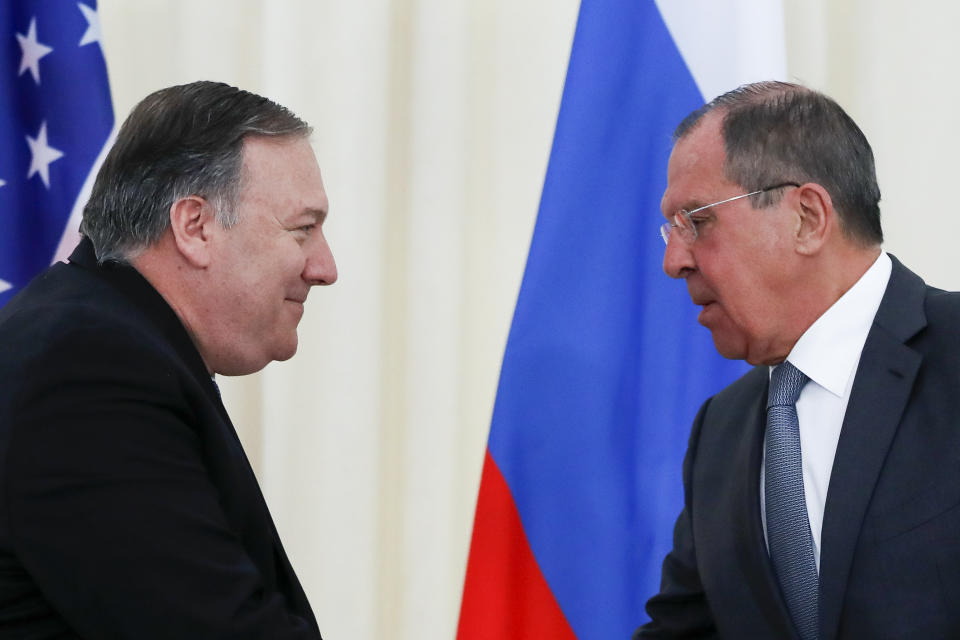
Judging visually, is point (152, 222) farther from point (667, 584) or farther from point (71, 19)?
point (71, 19)

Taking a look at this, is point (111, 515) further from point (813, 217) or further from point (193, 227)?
point (813, 217)

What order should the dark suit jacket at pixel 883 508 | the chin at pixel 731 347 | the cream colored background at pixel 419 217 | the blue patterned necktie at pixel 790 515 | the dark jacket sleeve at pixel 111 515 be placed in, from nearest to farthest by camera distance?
the dark jacket sleeve at pixel 111 515 → the dark suit jacket at pixel 883 508 → the blue patterned necktie at pixel 790 515 → the chin at pixel 731 347 → the cream colored background at pixel 419 217

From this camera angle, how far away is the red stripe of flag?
253 cm

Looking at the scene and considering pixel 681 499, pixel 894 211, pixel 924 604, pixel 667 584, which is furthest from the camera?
pixel 894 211

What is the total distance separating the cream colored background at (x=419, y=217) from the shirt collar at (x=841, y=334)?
2.82 ft

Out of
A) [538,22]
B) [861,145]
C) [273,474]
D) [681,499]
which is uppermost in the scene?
[538,22]

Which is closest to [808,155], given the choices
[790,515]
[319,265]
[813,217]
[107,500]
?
[813,217]

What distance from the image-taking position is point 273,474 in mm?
2666

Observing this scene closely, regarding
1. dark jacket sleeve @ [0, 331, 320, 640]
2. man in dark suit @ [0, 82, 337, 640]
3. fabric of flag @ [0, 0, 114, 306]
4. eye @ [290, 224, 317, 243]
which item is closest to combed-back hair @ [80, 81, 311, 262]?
man in dark suit @ [0, 82, 337, 640]

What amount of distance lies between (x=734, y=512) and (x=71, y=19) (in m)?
2.04

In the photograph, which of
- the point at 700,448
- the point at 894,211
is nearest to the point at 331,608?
the point at 700,448

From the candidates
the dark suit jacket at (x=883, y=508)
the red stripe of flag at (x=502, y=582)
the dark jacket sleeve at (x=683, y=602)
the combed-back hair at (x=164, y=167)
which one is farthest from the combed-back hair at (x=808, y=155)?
the red stripe of flag at (x=502, y=582)

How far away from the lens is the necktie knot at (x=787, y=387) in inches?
71.9

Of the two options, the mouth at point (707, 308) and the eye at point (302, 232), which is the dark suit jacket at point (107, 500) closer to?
the eye at point (302, 232)
